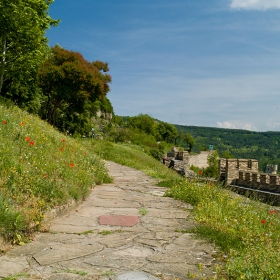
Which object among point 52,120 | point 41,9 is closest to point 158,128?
point 52,120

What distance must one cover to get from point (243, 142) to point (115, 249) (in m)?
187

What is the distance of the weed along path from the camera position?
10.3 ft

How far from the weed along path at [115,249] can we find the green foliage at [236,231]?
8.2 inches

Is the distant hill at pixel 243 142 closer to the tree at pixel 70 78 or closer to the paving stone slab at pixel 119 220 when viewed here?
the tree at pixel 70 78

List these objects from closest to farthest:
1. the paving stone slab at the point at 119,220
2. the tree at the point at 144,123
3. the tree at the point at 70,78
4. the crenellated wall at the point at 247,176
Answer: the paving stone slab at the point at 119,220
the crenellated wall at the point at 247,176
the tree at the point at 70,78
the tree at the point at 144,123

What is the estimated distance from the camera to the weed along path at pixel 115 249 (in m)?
3.15

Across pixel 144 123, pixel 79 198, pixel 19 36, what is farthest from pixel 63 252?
pixel 144 123

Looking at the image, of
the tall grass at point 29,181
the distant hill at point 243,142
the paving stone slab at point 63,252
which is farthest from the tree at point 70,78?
the distant hill at point 243,142

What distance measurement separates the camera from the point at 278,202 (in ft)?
53.6

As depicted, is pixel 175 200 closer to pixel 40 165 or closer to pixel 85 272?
pixel 40 165

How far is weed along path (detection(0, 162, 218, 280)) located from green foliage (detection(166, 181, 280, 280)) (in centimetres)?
21

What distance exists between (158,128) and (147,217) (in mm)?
98015

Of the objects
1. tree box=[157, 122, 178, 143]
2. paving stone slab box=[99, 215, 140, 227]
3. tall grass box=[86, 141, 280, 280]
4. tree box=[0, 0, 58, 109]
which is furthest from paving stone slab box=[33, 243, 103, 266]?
tree box=[157, 122, 178, 143]

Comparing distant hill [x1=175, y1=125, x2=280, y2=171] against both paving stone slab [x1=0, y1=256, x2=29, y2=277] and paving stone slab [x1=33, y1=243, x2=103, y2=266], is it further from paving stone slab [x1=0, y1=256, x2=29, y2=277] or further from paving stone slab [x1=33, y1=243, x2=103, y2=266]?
paving stone slab [x1=0, y1=256, x2=29, y2=277]
